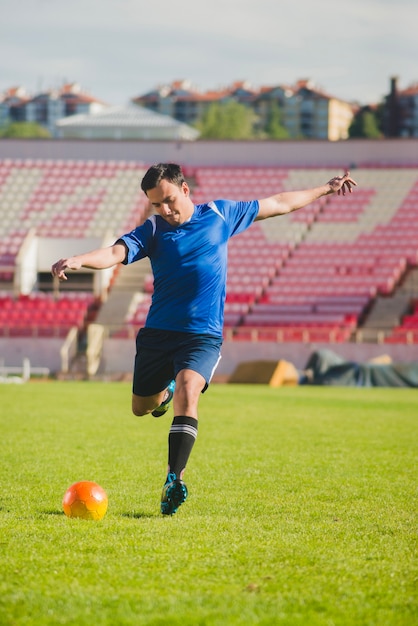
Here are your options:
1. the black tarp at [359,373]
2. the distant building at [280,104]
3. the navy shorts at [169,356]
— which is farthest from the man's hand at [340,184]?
the distant building at [280,104]

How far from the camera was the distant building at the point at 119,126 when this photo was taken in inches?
3716

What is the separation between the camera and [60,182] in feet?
147

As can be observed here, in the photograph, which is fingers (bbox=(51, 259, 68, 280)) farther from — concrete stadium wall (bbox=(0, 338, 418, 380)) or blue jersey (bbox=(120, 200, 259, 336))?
concrete stadium wall (bbox=(0, 338, 418, 380))

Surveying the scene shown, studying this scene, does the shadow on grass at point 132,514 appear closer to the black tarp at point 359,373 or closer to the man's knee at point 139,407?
the man's knee at point 139,407

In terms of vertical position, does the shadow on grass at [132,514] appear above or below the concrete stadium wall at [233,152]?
above

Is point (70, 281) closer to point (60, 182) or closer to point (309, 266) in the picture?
point (60, 182)

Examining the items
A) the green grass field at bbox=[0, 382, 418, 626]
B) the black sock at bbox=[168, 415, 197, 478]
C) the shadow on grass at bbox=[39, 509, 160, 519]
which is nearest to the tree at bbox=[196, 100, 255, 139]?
the green grass field at bbox=[0, 382, 418, 626]

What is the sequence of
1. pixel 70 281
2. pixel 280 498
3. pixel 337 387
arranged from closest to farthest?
1. pixel 280 498
2. pixel 337 387
3. pixel 70 281

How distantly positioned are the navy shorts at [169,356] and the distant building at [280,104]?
573 ft

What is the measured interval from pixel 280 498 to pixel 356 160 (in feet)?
125

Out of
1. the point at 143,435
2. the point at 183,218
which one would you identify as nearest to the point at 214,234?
the point at 183,218

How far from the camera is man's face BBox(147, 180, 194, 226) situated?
7.25m

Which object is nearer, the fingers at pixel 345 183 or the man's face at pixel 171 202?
the man's face at pixel 171 202

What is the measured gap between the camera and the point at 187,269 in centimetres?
743
